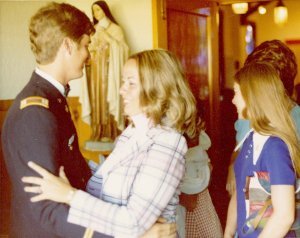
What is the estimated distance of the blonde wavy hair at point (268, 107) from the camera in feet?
5.09

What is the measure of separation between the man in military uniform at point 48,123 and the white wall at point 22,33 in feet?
8.20

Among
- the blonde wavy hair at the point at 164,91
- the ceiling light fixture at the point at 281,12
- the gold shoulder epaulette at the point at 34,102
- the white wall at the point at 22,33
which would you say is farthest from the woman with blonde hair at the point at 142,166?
the ceiling light fixture at the point at 281,12

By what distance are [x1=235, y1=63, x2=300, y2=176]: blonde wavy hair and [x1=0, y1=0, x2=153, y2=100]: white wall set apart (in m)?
2.40

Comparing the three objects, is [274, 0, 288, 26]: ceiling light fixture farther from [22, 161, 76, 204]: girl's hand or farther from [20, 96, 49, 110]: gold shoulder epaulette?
[22, 161, 76, 204]: girl's hand

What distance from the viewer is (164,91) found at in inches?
53.9

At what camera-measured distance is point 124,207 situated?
128 centimetres

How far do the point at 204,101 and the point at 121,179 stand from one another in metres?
2.83

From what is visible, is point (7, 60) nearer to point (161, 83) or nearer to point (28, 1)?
point (28, 1)

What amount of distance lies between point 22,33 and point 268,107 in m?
2.89

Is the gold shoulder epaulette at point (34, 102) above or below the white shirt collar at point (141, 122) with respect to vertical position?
above

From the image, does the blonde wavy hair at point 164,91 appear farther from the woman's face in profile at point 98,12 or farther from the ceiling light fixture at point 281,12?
the ceiling light fixture at point 281,12

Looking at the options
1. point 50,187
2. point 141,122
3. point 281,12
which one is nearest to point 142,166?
point 141,122

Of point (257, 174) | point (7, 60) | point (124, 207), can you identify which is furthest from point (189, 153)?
point (7, 60)

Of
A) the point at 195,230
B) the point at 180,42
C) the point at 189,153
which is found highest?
the point at 180,42
